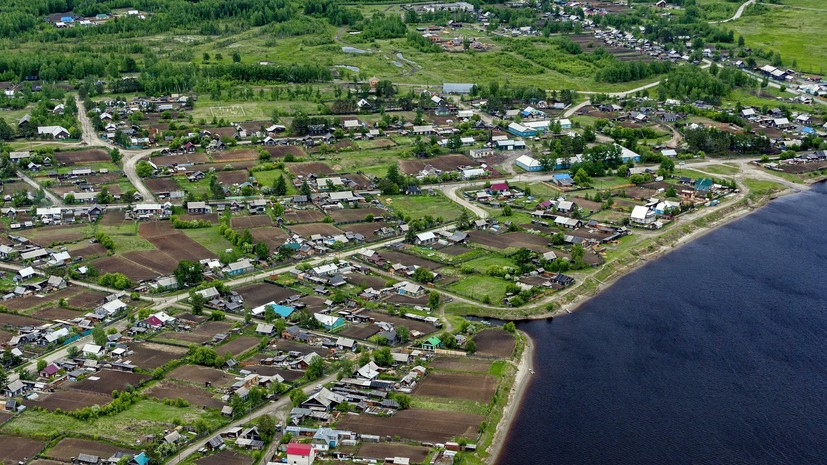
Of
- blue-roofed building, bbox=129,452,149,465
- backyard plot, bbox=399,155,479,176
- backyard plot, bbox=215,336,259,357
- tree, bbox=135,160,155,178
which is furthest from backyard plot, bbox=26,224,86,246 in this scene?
blue-roofed building, bbox=129,452,149,465

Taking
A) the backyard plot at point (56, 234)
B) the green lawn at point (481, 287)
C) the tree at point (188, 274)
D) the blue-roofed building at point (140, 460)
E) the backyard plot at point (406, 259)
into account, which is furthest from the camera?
the backyard plot at point (56, 234)

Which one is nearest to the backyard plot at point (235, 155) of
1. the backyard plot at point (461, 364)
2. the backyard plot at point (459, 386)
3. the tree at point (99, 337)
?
the tree at point (99, 337)

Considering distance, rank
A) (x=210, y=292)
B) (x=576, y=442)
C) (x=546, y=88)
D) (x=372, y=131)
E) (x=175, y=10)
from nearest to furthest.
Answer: (x=576, y=442)
(x=210, y=292)
(x=372, y=131)
(x=546, y=88)
(x=175, y=10)

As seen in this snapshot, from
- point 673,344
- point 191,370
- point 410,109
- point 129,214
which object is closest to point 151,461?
point 191,370

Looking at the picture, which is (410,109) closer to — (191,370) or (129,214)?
(129,214)

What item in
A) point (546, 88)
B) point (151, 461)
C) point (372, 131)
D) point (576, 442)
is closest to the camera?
point (151, 461)

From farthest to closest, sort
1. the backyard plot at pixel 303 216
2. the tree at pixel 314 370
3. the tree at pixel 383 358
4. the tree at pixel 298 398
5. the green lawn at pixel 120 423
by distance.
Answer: the backyard plot at pixel 303 216 < the tree at pixel 383 358 < the tree at pixel 314 370 < the tree at pixel 298 398 < the green lawn at pixel 120 423

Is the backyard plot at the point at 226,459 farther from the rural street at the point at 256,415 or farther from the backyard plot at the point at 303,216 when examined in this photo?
the backyard plot at the point at 303,216

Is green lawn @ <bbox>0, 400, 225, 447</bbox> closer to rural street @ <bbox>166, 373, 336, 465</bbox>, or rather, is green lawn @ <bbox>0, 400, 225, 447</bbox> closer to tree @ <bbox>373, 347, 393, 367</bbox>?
rural street @ <bbox>166, 373, 336, 465</bbox>

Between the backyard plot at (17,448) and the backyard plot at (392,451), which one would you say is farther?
the backyard plot at (392,451)
